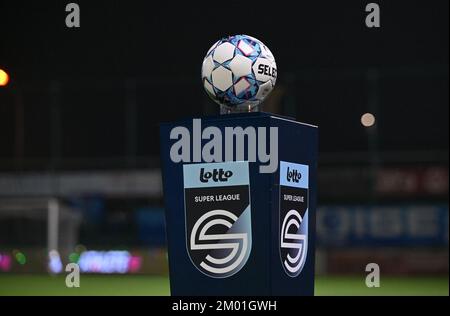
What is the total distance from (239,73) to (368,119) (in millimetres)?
13750

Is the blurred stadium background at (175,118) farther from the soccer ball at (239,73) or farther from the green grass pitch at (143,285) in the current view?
the soccer ball at (239,73)

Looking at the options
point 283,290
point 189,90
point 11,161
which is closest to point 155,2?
point 189,90

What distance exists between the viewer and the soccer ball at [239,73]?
282 inches

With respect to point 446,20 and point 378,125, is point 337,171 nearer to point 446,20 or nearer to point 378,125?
point 378,125

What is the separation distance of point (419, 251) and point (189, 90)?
6.64 m

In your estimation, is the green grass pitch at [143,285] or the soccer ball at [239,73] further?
the green grass pitch at [143,285]

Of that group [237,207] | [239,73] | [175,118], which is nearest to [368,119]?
[175,118]

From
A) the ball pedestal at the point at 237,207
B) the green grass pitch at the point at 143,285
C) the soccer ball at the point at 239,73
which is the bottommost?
the green grass pitch at the point at 143,285

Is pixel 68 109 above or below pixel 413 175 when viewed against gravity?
above

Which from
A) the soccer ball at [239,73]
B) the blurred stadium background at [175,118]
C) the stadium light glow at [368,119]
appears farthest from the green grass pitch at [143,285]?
the soccer ball at [239,73]

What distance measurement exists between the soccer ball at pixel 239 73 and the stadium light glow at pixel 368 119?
44.1ft

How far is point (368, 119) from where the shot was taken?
809 inches

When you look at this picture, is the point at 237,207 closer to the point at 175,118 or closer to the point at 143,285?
the point at 143,285
